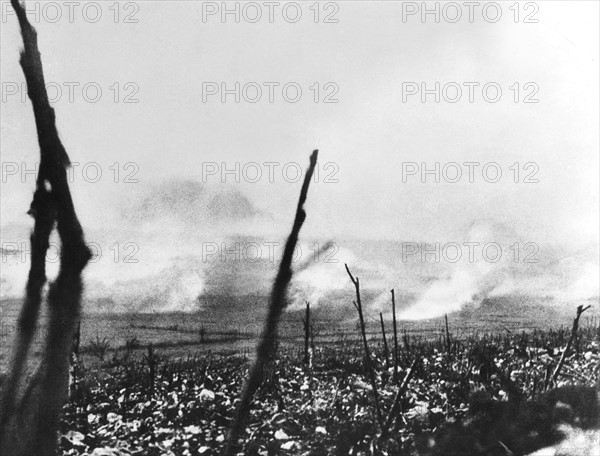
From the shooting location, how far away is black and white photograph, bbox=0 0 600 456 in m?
2.92

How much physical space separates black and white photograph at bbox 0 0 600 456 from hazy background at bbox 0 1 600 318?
0.01m

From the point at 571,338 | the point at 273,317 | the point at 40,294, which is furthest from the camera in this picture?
the point at 571,338

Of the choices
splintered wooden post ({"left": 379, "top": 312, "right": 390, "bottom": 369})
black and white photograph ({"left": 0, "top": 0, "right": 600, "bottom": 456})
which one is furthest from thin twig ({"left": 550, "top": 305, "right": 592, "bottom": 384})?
splintered wooden post ({"left": 379, "top": 312, "right": 390, "bottom": 369})

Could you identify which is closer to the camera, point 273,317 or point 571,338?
point 273,317

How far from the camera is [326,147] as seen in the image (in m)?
3.11

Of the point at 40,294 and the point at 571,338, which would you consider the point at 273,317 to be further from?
the point at 571,338

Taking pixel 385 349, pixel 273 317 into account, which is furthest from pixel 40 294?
pixel 385 349

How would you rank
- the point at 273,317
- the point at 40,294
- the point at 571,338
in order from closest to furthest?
1. the point at 40,294
2. the point at 273,317
3. the point at 571,338

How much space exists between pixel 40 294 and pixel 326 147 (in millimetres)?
1777

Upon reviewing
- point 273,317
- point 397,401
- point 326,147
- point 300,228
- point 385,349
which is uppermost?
point 326,147

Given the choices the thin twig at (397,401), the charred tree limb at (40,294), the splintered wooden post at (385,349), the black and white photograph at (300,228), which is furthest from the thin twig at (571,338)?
the charred tree limb at (40,294)

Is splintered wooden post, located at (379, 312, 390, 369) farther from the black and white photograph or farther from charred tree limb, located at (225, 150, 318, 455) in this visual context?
charred tree limb, located at (225, 150, 318, 455)

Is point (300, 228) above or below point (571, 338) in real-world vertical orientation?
above

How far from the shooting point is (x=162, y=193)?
3.02 metres
